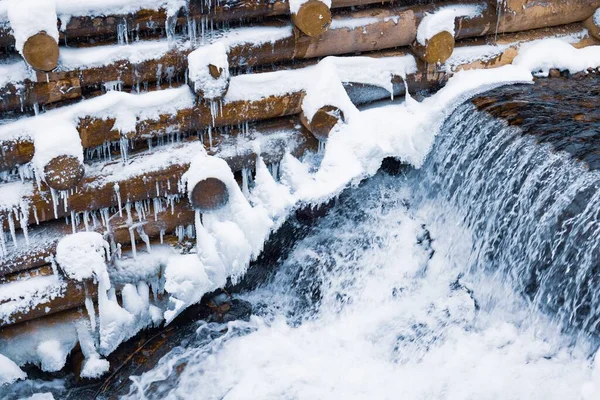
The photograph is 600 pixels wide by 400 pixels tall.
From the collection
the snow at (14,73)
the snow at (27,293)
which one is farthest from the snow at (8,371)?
the snow at (14,73)

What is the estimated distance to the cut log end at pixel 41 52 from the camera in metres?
4.37

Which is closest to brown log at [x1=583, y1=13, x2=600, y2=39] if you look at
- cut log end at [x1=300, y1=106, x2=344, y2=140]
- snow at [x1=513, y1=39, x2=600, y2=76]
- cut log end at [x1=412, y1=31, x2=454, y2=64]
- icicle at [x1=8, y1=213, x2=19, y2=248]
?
snow at [x1=513, y1=39, x2=600, y2=76]

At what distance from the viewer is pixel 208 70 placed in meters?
4.97

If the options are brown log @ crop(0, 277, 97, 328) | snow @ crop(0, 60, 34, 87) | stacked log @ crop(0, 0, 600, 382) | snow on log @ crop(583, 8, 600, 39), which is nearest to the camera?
snow @ crop(0, 60, 34, 87)

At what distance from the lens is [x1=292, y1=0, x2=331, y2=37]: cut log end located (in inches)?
204

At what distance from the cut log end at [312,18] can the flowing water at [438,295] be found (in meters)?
1.33

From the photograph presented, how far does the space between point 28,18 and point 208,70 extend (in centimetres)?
127

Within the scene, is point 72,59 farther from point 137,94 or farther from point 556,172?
point 556,172

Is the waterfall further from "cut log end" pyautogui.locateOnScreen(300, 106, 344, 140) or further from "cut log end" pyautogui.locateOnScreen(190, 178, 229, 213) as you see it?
"cut log end" pyautogui.locateOnScreen(190, 178, 229, 213)

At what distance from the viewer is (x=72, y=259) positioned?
16.0 ft

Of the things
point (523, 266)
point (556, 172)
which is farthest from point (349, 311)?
point (556, 172)

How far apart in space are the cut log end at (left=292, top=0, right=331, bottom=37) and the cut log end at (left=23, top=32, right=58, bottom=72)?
182 cm

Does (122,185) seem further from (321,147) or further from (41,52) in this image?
(321,147)

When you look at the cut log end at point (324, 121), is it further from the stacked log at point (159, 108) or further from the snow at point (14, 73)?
the snow at point (14, 73)
